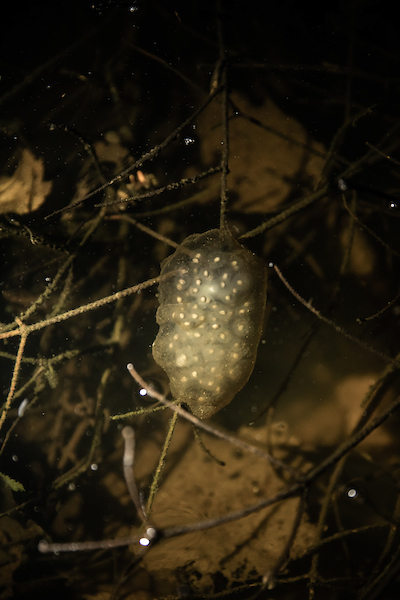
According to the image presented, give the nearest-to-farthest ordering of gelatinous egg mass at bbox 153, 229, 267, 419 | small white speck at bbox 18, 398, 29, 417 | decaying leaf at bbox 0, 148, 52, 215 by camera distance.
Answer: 1. gelatinous egg mass at bbox 153, 229, 267, 419
2. decaying leaf at bbox 0, 148, 52, 215
3. small white speck at bbox 18, 398, 29, 417

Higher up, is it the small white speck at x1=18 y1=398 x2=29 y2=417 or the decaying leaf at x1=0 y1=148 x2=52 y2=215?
the decaying leaf at x1=0 y1=148 x2=52 y2=215

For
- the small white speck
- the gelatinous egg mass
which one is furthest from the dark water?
the gelatinous egg mass

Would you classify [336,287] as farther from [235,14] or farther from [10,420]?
[10,420]

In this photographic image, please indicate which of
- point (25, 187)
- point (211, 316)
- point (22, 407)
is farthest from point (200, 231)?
point (22, 407)

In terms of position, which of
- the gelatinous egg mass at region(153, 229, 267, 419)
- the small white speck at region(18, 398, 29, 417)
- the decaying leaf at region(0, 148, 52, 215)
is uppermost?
the decaying leaf at region(0, 148, 52, 215)

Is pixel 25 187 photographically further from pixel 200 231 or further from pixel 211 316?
pixel 211 316

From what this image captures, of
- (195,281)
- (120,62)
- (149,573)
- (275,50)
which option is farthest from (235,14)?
(149,573)

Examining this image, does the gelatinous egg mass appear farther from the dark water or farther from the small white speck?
the small white speck
